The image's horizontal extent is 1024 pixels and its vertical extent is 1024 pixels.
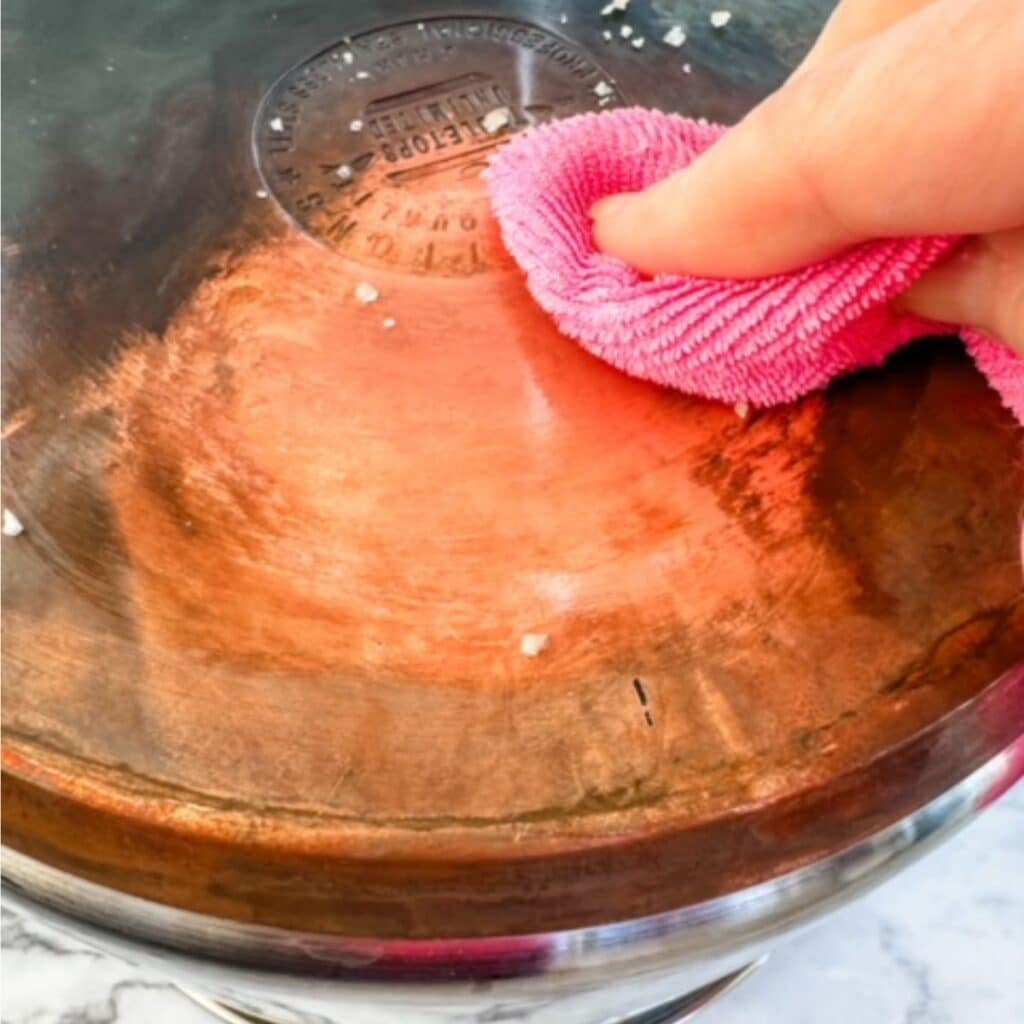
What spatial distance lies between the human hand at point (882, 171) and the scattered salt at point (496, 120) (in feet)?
0.25

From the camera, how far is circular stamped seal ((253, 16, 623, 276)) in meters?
0.48

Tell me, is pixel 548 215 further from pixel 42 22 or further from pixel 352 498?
pixel 42 22

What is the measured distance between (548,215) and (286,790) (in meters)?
0.21

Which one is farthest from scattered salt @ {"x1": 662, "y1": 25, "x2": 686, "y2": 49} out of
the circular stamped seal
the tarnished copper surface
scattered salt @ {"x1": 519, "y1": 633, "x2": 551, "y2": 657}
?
scattered salt @ {"x1": 519, "y1": 633, "x2": 551, "y2": 657}

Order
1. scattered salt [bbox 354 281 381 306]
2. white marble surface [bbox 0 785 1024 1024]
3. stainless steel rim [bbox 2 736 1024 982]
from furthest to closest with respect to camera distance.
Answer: white marble surface [bbox 0 785 1024 1024], scattered salt [bbox 354 281 381 306], stainless steel rim [bbox 2 736 1024 982]

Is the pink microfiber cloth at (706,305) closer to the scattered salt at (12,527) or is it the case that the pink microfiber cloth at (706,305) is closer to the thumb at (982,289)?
the thumb at (982,289)

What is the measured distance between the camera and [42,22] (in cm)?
54

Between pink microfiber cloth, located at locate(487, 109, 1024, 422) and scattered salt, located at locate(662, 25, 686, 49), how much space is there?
9cm

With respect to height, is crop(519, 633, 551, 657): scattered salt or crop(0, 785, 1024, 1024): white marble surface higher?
crop(519, 633, 551, 657): scattered salt

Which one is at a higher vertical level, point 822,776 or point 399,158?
point 399,158

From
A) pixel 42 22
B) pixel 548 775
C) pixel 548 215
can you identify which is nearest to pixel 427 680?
pixel 548 775

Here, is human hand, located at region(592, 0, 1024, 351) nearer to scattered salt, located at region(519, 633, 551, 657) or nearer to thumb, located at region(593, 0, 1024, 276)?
thumb, located at region(593, 0, 1024, 276)

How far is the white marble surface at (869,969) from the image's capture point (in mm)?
589

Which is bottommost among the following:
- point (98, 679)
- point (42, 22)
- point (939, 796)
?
point (939, 796)
